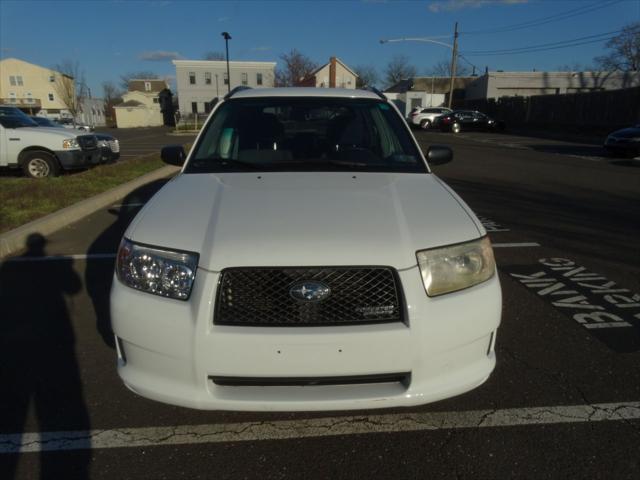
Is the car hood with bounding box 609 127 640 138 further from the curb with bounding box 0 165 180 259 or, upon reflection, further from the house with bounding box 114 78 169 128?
the house with bounding box 114 78 169 128

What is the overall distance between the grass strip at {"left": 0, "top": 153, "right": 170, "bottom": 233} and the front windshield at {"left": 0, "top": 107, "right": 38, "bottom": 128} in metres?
1.32

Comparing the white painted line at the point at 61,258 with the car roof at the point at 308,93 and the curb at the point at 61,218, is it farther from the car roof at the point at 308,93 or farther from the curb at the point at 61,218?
the car roof at the point at 308,93

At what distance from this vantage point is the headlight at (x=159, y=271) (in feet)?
7.09

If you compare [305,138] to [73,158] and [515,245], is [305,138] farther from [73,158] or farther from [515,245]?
[73,158]

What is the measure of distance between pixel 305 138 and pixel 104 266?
2.85 m

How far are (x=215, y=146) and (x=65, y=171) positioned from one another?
10.6 meters

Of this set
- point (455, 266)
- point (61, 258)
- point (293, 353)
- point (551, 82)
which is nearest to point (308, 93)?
point (455, 266)

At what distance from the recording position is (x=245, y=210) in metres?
2.45

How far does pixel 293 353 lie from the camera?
2020mm

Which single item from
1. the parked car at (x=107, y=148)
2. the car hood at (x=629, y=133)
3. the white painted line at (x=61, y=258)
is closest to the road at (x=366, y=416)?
the white painted line at (x=61, y=258)

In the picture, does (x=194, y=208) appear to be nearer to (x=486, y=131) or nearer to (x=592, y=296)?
(x=592, y=296)

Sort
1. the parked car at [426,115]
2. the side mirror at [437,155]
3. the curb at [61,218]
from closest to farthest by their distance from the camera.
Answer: the side mirror at [437,155] → the curb at [61,218] → the parked car at [426,115]

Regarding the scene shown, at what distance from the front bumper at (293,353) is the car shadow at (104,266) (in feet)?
4.84

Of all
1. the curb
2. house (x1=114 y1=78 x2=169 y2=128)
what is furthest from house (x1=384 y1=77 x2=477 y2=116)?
the curb
